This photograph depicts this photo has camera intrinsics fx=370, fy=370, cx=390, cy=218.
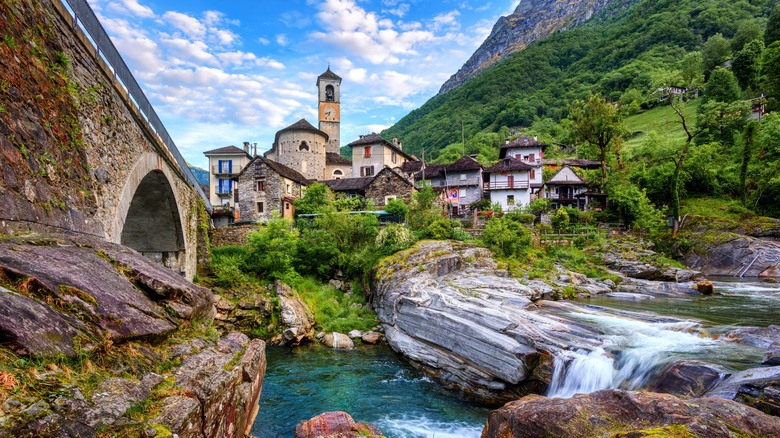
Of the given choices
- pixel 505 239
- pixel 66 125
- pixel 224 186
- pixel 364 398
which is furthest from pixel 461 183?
pixel 66 125

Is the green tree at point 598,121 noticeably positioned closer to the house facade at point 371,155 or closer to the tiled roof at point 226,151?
the house facade at point 371,155

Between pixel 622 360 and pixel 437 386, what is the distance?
6004 mm

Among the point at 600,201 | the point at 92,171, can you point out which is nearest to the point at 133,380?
the point at 92,171

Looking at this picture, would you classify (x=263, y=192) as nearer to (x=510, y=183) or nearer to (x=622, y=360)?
(x=510, y=183)

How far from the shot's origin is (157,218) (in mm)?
17234

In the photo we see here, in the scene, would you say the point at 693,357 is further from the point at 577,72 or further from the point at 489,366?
the point at 577,72

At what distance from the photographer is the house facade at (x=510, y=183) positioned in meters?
46.2

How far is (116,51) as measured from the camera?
10062mm

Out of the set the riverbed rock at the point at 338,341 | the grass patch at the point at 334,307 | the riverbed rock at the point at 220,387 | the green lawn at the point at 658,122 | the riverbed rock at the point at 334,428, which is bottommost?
the riverbed rock at the point at 338,341

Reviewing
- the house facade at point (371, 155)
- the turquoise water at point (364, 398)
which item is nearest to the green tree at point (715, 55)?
the house facade at point (371, 155)

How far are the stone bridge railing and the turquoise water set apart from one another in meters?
10.0

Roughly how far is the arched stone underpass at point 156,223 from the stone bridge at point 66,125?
109 inches

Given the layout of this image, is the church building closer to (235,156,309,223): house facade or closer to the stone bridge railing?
(235,156,309,223): house facade

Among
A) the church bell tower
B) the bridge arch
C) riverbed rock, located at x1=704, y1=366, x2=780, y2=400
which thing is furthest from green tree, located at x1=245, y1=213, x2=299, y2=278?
the church bell tower
